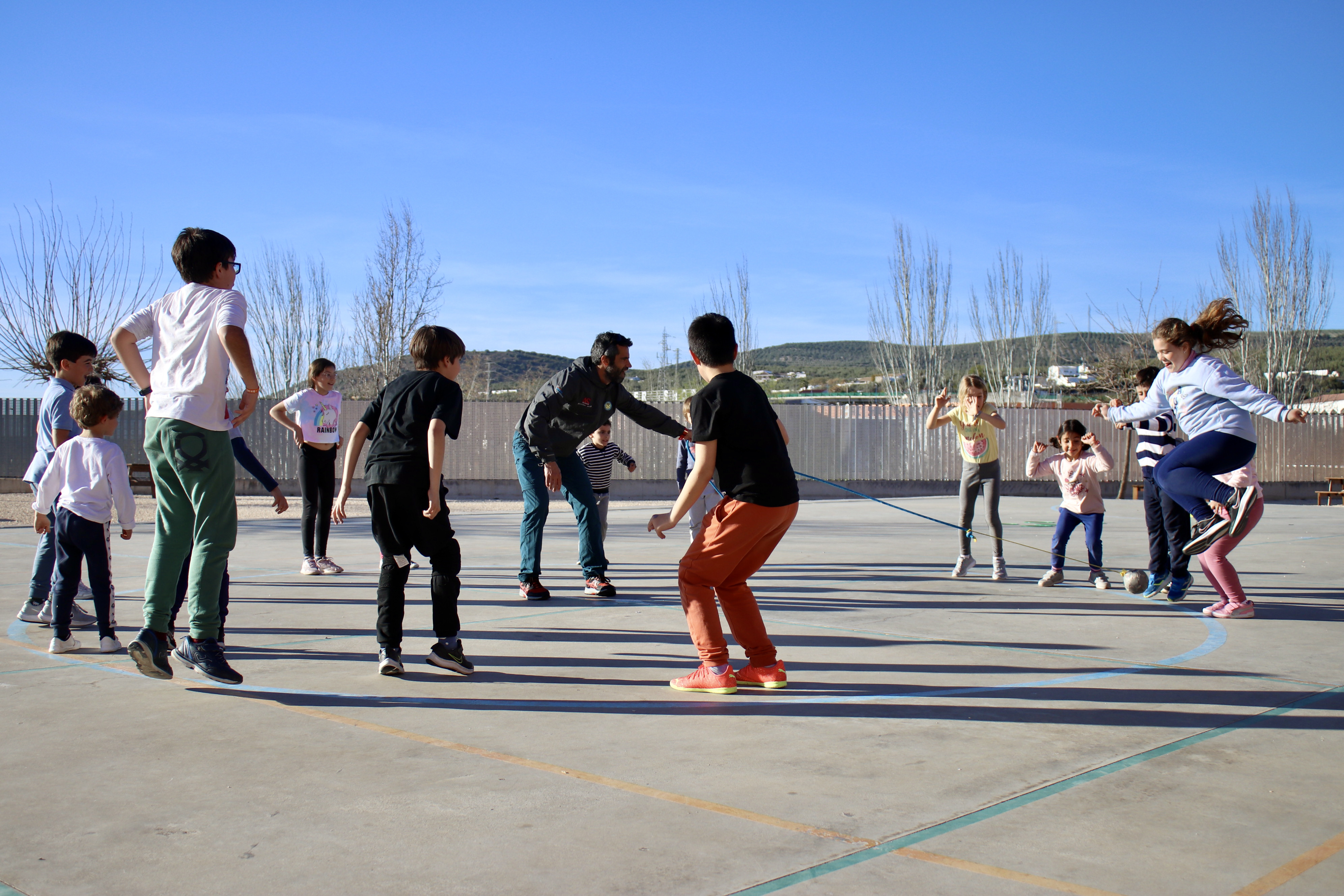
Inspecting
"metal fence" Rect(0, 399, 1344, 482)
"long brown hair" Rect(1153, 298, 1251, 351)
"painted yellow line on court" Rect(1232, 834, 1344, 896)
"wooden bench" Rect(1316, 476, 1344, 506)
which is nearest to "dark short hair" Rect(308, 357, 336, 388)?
"long brown hair" Rect(1153, 298, 1251, 351)

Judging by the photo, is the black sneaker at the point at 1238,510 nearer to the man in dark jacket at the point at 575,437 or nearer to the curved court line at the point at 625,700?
the curved court line at the point at 625,700

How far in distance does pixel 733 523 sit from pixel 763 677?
2.18ft

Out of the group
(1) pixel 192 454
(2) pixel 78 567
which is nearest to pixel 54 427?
(2) pixel 78 567

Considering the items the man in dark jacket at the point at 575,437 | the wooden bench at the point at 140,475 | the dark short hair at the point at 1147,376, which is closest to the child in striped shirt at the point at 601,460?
the man in dark jacket at the point at 575,437

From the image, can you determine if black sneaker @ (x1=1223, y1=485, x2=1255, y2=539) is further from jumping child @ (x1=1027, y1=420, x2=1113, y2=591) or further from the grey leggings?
the grey leggings

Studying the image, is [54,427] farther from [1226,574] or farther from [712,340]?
[1226,574]

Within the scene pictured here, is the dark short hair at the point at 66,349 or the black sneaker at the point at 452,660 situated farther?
the dark short hair at the point at 66,349

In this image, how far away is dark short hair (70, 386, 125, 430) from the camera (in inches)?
205

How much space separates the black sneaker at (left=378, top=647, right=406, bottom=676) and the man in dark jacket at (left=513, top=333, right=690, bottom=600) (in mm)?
1852

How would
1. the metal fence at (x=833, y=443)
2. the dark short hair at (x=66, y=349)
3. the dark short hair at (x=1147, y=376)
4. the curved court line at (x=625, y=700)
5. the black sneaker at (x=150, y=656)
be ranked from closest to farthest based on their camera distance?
1. the curved court line at (x=625, y=700)
2. the black sneaker at (x=150, y=656)
3. the dark short hair at (x=66, y=349)
4. the dark short hair at (x=1147, y=376)
5. the metal fence at (x=833, y=443)

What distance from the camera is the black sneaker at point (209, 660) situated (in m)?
4.29

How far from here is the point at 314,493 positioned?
325 inches

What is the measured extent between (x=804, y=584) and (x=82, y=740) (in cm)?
528

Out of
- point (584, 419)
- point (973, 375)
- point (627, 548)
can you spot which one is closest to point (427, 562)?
point (627, 548)
